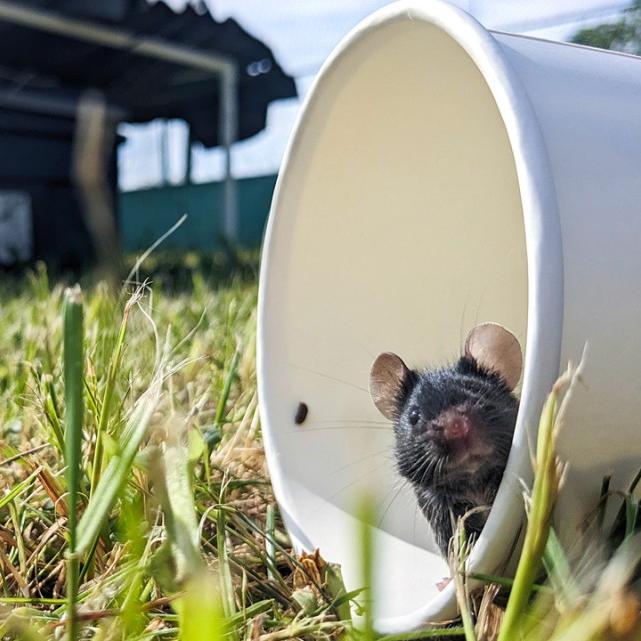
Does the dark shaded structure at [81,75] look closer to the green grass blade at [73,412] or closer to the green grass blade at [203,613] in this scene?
the green grass blade at [73,412]

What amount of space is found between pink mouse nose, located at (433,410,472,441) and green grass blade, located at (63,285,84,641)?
0.64 metres

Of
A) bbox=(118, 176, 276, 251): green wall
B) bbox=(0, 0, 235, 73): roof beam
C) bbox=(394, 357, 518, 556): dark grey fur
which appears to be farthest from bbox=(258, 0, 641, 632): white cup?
bbox=(118, 176, 276, 251): green wall

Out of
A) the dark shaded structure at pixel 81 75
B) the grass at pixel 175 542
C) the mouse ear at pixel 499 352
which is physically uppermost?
the dark shaded structure at pixel 81 75

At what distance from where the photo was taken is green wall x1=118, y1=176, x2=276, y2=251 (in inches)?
350

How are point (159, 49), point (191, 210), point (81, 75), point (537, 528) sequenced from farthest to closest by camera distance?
point (191, 210) → point (81, 75) → point (159, 49) → point (537, 528)

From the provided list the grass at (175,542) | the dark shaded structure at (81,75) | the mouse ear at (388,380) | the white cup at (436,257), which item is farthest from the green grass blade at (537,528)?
the dark shaded structure at (81,75)

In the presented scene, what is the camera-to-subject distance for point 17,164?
7074 millimetres

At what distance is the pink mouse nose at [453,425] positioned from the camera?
130 cm

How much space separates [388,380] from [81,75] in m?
7.30

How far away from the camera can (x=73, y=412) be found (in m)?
0.80

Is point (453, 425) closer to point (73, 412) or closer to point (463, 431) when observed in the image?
point (463, 431)

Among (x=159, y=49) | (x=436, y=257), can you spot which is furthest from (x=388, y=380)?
(x=159, y=49)

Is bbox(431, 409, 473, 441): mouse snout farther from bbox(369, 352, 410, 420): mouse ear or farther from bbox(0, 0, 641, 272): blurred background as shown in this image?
bbox(0, 0, 641, 272): blurred background

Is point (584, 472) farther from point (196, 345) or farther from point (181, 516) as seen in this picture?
point (196, 345)
